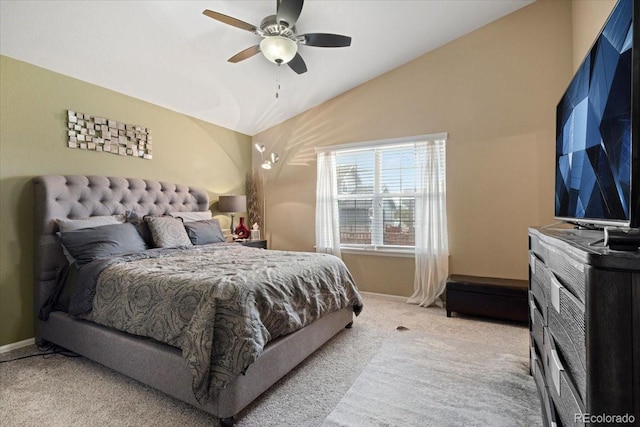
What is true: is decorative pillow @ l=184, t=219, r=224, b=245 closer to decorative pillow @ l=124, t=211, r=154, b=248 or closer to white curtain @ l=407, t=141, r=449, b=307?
decorative pillow @ l=124, t=211, r=154, b=248

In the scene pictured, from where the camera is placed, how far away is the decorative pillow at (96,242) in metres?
2.46

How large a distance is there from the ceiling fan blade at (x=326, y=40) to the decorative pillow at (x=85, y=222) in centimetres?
253

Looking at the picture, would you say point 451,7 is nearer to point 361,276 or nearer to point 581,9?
point 581,9

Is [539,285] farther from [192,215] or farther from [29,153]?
[29,153]

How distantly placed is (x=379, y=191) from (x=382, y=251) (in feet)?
2.80

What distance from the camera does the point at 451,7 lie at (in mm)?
3125

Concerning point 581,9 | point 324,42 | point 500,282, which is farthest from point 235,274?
point 581,9

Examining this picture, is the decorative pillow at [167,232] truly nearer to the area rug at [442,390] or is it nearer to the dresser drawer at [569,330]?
the area rug at [442,390]

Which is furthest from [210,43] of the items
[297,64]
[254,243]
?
[254,243]

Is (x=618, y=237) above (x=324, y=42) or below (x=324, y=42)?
below

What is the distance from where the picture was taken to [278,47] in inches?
90.0

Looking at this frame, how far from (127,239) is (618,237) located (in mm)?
3236

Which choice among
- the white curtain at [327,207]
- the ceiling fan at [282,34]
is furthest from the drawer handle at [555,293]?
the white curtain at [327,207]

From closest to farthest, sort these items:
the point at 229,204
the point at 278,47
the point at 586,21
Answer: the point at 278,47
the point at 586,21
the point at 229,204
